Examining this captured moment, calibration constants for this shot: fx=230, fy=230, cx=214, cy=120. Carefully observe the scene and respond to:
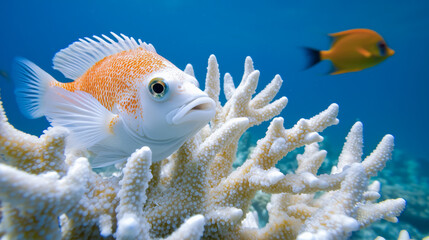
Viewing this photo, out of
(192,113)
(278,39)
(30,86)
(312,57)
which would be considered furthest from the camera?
(278,39)

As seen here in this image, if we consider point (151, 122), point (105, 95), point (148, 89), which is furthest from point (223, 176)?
point (105, 95)

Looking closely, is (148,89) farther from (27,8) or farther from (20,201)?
(27,8)

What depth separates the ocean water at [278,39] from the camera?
114ft

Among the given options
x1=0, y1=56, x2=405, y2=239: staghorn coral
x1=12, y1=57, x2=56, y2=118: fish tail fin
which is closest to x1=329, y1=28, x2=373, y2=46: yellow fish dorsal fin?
x1=0, y1=56, x2=405, y2=239: staghorn coral

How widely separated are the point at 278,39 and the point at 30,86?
65.7m

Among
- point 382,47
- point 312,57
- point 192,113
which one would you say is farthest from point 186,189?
point 382,47

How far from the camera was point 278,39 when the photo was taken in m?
61.2

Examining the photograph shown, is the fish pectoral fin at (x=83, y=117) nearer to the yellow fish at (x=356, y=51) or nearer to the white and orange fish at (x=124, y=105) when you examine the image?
the white and orange fish at (x=124, y=105)

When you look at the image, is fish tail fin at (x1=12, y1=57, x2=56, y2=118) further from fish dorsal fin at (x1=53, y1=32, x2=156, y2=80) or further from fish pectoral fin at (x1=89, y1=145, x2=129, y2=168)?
fish pectoral fin at (x1=89, y1=145, x2=129, y2=168)

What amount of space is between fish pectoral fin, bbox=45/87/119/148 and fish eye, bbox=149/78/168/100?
12.4 inches

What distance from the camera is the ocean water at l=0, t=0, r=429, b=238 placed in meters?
34.9

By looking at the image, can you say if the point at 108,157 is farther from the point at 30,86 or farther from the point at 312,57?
the point at 312,57

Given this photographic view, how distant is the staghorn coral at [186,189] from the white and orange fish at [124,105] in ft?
0.71

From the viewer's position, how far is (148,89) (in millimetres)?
1552
